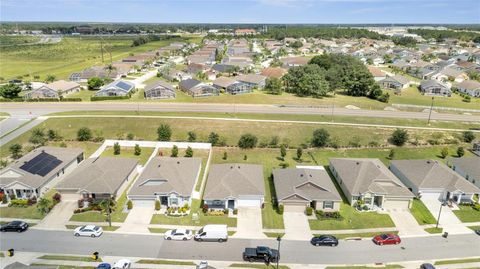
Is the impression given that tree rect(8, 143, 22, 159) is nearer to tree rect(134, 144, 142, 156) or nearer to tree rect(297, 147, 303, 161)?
tree rect(134, 144, 142, 156)

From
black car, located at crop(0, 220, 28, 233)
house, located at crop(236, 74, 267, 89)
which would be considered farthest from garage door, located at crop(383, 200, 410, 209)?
house, located at crop(236, 74, 267, 89)

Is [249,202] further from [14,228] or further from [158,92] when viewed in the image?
[158,92]

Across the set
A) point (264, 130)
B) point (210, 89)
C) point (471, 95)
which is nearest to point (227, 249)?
point (264, 130)

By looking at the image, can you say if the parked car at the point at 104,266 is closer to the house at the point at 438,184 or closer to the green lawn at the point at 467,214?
the house at the point at 438,184

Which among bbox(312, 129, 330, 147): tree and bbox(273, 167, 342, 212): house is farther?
bbox(312, 129, 330, 147): tree

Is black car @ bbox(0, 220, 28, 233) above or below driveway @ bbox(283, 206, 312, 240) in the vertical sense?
above

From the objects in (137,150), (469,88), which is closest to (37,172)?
(137,150)

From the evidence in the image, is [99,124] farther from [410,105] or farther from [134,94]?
[410,105]
